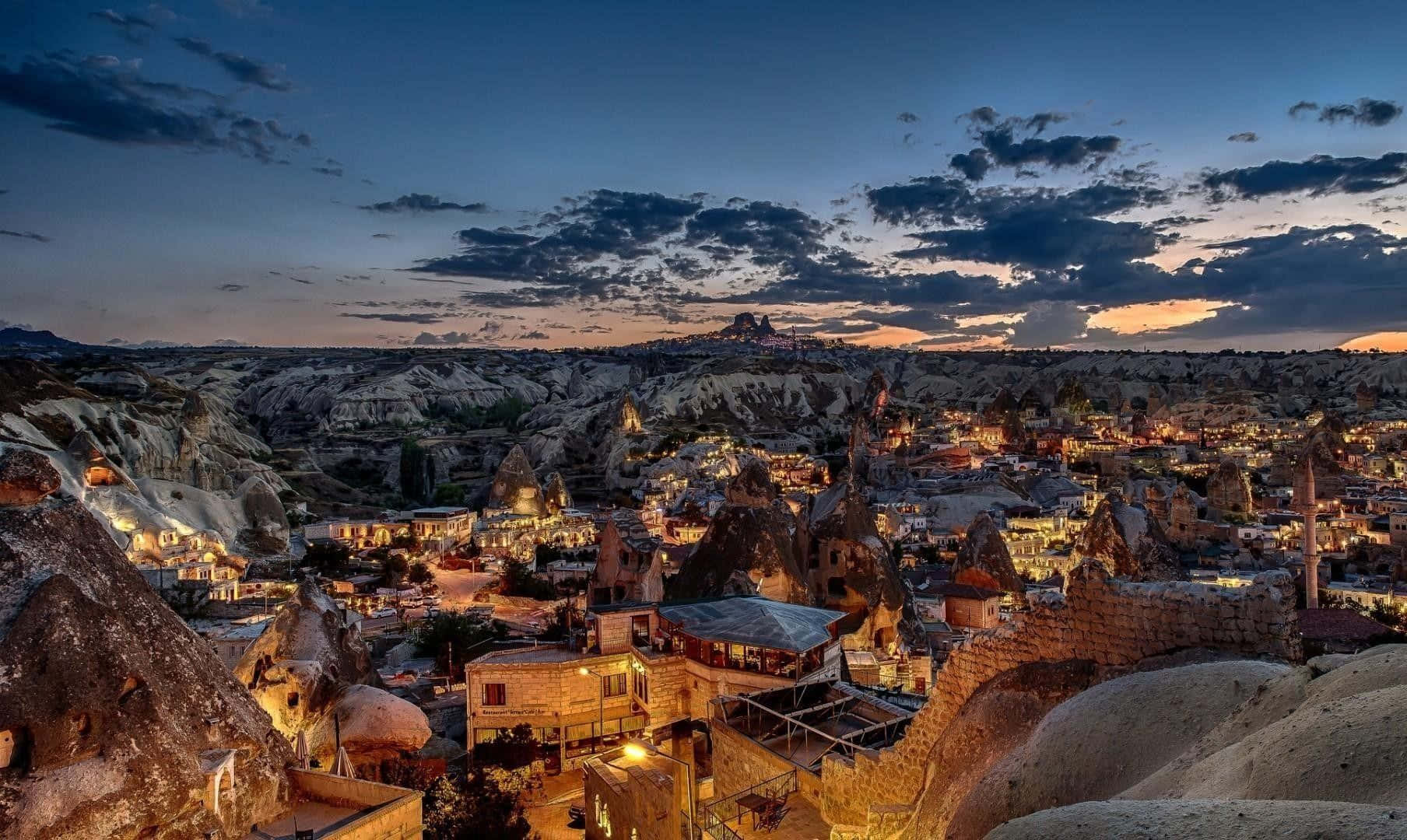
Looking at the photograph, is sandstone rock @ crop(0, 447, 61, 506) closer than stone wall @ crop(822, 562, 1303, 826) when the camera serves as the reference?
No

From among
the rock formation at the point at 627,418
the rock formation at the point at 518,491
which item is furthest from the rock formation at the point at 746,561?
the rock formation at the point at 627,418

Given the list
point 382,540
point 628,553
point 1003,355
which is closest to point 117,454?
point 382,540

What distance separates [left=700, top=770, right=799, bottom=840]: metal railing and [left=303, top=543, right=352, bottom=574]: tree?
3717cm

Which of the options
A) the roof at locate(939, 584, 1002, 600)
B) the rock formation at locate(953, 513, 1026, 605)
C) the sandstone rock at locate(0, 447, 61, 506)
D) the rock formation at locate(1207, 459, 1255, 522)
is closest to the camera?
the sandstone rock at locate(0, 447, 61, 506)

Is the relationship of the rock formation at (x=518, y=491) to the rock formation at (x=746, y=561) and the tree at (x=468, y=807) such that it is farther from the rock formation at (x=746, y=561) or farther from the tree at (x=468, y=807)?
the tree at (x=468, y=807)

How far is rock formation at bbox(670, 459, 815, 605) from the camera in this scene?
1983 cm

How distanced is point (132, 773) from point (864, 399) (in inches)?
4103

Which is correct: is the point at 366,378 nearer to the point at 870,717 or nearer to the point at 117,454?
the point at 117,454

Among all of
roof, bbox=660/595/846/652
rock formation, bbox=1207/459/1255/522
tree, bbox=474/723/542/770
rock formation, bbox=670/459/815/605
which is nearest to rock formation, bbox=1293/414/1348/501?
rock formation, bbox=1207/459/1255/522

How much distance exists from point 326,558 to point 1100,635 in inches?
1697

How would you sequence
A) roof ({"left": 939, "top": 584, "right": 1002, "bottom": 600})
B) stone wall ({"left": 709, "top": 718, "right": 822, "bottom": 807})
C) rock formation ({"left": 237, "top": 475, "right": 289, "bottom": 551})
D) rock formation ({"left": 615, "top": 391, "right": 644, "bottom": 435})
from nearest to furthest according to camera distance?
stone wall ({"left": 709, "top": 718, "right": 822, "bottom": 807}), roof ({"left": 939, "top": 584, "right": 1002, "bottom": 600}), rock formation ({"left": 237, "top": 475, "right": 289, "bottom": 551}), rock formation ({"left": 615, "top": 391, "right": 644, "bottom": 435})

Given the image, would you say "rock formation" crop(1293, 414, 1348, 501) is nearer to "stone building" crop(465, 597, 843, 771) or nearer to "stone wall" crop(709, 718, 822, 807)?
Answer: "stone building" crop(465, 597, 843, 771)

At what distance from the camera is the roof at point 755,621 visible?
14.4 meters

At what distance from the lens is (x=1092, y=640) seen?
21.3 feet
